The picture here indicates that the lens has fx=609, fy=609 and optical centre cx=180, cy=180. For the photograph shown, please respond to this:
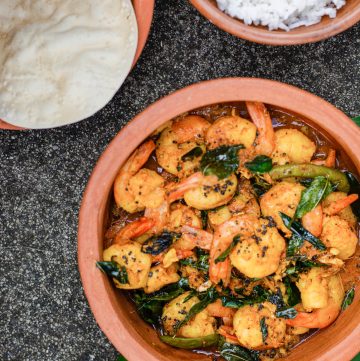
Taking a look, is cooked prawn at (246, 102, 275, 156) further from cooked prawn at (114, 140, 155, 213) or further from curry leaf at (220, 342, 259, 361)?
curry leaf at (220, 342, 259, 361)

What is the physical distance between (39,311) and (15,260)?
183mm

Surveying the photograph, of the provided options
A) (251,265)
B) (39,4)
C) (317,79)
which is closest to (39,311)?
(251,265)

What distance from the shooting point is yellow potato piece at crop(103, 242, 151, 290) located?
156cm

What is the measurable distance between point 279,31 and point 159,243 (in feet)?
2.17

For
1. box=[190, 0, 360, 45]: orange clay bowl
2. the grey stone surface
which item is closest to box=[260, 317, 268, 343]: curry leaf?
the grey stone surface

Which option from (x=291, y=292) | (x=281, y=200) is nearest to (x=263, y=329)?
(x=291, y=292)

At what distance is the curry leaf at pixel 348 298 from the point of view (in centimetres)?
164

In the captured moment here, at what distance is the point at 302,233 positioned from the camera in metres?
1.56

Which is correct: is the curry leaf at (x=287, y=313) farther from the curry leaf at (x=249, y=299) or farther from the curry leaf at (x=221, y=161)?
the curry leaf at (x=221, y=161)

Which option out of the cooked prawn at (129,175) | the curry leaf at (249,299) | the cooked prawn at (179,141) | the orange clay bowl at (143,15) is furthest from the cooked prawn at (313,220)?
the orange clay bowl at (143,15)

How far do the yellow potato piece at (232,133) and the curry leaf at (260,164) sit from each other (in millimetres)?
43

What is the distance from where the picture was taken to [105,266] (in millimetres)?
1553

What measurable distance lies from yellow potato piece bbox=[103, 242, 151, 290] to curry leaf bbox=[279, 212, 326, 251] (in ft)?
1.20

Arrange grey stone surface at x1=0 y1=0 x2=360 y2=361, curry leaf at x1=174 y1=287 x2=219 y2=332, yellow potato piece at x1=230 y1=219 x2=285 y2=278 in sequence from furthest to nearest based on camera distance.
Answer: grey stone surface at x1=0 y1=0 x2=360 y2=361
curry leaf at x1=174 y1=287 x2=219 y2=332
yellow potato piece at x1=230 y1=219 x2=285 y2=278
